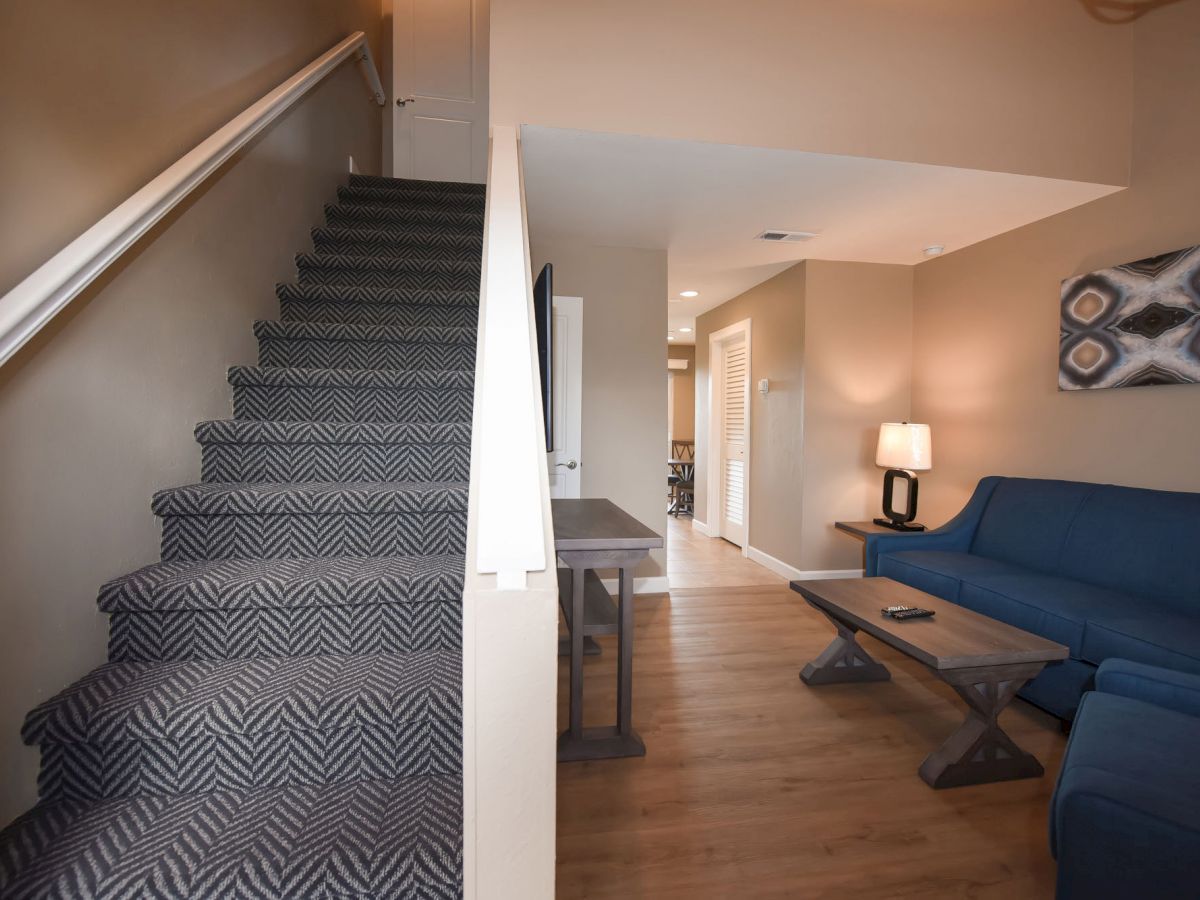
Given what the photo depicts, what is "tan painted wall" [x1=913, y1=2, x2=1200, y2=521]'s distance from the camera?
2.78m

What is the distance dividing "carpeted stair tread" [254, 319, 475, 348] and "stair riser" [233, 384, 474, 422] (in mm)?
280

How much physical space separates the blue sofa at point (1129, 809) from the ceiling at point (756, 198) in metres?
2.36

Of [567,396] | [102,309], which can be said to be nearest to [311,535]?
[102,309]

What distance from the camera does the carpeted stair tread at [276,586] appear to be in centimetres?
141

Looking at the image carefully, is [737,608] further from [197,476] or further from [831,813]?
[197,476]

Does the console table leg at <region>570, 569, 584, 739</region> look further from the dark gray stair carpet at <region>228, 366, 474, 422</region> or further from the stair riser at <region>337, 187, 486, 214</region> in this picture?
the stair riser at <region>337, 187, 486, 214</region>

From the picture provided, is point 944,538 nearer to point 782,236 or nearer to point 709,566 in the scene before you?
point 709,566

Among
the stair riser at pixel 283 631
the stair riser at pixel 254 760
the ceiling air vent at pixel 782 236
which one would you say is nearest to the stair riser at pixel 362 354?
the stair riser at pixel 283 631

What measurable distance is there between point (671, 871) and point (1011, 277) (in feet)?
12.5

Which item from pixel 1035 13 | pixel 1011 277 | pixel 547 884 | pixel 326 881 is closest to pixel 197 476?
pixel 326 881


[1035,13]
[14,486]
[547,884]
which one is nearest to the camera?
[547,884]

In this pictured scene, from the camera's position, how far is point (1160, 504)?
270 cm

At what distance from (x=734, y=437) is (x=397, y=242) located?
388 cm

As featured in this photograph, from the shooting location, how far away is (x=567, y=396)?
394 centimetres
